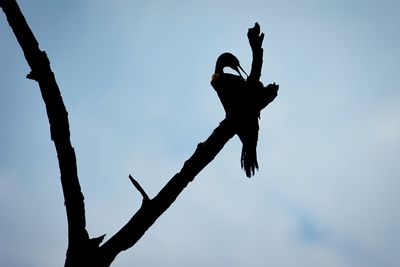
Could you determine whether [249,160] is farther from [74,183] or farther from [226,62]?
[226,62]

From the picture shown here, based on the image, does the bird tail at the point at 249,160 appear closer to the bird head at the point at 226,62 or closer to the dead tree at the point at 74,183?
the dead tree at the point at 74,183

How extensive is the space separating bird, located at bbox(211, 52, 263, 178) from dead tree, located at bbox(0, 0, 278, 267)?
56 centimetres

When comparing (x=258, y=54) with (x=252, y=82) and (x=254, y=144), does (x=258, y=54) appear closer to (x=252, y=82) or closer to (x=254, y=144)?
(x=252, y=82)

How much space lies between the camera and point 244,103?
2.62 meters

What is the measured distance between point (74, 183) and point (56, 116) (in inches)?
16.7

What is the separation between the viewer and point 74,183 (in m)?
1.88

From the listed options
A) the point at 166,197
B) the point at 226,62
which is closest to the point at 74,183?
the point at 166,197

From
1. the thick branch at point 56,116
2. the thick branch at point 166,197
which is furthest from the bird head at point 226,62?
the thick branch at point 56,116

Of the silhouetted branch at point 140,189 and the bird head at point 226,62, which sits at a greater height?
the bird head at point 226,62

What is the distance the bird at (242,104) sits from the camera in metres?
Answer: 2.60

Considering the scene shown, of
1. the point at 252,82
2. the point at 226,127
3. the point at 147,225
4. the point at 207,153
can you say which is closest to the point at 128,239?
the point at 147,225

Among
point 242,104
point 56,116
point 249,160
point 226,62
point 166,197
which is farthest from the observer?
point 226,62

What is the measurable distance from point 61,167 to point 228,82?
12.6ft

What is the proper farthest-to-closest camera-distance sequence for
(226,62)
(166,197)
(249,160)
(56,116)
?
(226,62), (249,160), (166,197), (56,116)
